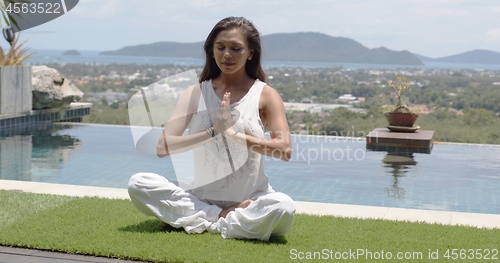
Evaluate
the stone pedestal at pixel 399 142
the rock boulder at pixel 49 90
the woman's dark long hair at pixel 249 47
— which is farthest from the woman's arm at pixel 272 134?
the rock boulder at pixel 49 90

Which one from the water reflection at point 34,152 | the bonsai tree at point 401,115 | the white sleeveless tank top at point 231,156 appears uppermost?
the white sleeveless tank top at point 231,156

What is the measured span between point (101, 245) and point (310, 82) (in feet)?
78.1

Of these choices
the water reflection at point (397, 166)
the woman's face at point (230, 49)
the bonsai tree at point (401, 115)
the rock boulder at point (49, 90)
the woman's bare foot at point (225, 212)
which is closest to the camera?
the woman's face at point (230, 49)

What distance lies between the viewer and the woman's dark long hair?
3.03 meters

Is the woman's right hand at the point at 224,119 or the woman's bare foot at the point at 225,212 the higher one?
the woman's right hand at the point at 224,119

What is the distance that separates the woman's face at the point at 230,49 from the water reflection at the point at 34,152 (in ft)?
11.2

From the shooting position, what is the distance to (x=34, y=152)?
7.55 metres

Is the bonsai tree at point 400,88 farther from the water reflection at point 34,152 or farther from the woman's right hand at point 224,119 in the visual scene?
the woman's right hand at point 224,119

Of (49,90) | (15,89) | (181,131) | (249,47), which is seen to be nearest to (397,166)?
(249,47)

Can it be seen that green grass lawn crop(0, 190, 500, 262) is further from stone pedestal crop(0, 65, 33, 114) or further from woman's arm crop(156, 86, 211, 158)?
stone pedestal crop(0, 65, 33, 114)

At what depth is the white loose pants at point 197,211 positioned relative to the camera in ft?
9.80

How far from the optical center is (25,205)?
153 inches

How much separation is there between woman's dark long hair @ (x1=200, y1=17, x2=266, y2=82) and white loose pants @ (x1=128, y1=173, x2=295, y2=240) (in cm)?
61

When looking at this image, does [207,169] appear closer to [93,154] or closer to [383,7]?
[93,154]
